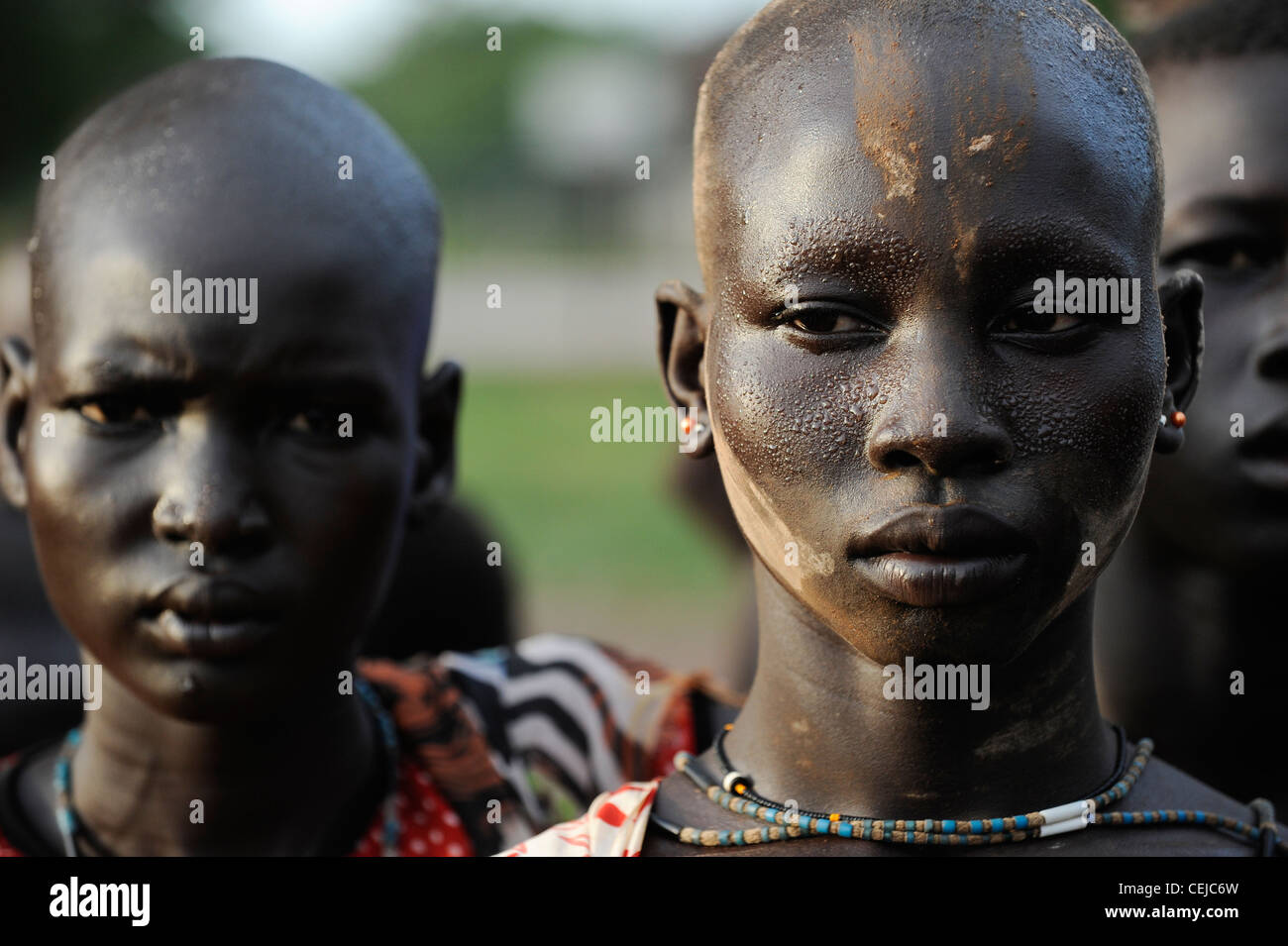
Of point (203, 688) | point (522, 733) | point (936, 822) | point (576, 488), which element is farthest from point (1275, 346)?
point (576, 488)

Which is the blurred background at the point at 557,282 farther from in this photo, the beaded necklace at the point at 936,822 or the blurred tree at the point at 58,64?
the beaded necklace at the point at 936,822

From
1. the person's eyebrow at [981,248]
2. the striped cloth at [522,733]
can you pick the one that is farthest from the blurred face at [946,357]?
the striped cloth at [522,733]

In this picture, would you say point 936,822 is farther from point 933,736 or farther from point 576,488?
point 576,488

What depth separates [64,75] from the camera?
7.39 m

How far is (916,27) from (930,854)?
120 centimetres

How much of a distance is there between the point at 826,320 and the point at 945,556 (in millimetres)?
375

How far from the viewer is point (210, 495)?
2725 millimetres

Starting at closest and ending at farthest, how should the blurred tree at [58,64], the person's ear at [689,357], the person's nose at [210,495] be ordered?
the person's ear at [689,357], the person's nose at [210,495], the blurred tree at [58,64]

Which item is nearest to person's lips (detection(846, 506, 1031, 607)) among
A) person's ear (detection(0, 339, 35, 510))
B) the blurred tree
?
person's ear (detection(0, 339, 35, 510))

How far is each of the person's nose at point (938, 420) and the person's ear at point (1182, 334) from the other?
0.44 metres

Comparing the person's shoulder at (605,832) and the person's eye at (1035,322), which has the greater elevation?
the person's eye at (1035,322)

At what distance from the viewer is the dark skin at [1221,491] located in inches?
119
